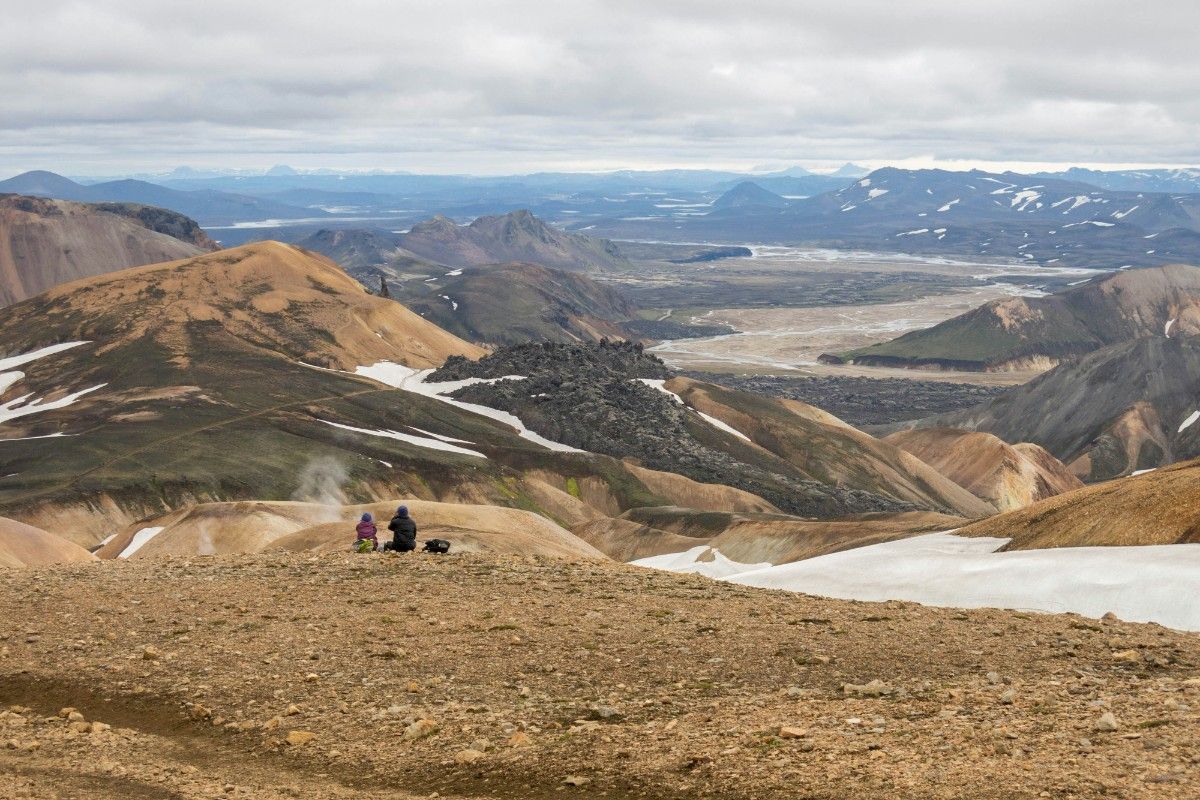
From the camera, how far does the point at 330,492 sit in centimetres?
9788

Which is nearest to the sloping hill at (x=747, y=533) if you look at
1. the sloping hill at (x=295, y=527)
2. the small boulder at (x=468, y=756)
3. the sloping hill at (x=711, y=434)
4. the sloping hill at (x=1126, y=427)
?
the sloping hill at (x=295, y=527)

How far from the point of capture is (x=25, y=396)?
137000 millimetres

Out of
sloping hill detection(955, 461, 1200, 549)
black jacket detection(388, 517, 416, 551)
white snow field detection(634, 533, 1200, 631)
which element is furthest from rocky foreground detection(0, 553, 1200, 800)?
sloping hill detection(955, 461, 1200, 549)

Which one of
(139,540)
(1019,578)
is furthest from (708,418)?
(1019,578)

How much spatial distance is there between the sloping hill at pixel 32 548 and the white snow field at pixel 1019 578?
98.8 feet

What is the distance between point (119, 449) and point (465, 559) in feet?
267

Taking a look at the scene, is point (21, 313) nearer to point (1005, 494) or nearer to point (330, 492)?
point (330, 492)

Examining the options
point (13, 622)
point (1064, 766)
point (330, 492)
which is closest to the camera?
point (1064, 766)

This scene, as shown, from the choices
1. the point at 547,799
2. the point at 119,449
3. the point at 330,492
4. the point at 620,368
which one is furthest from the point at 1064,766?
the point at 620,368

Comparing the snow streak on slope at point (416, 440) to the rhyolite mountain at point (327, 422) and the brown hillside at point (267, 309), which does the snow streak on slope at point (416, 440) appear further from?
the brown hillside at point (267, 309)

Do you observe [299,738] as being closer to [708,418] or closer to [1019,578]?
[1019,578]

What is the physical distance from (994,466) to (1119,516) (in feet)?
365

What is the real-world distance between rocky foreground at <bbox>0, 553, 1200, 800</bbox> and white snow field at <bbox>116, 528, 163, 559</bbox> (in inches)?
1657

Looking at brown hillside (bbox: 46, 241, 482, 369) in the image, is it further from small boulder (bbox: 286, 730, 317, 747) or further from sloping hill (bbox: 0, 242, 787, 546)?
small boulder (bbox: 286, 730, 317, 747)
